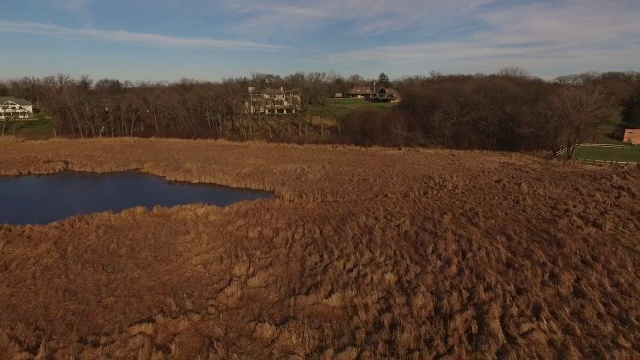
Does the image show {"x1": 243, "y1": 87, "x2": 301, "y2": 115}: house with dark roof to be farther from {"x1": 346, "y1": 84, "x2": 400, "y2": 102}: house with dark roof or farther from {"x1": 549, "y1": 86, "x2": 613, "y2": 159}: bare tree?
{"x1": 549, "y1": 86, "x2": 613, "y2": 159}: bare tree

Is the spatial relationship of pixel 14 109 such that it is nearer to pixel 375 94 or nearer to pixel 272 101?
pixel 272 101

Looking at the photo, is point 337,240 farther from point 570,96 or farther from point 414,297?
point 570,96

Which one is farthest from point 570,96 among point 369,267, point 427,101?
point 369,267

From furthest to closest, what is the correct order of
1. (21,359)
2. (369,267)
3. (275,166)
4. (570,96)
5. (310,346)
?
1. (570,96)
2. (275,166)
3. (369,267)
4. (310,346)
5. (21,359)

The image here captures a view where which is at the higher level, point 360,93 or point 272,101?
point 360,93

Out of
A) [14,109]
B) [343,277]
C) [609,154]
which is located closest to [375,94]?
[609,154]

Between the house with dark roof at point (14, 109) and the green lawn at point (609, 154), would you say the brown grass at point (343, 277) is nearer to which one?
the green lawn at point (609, 154)

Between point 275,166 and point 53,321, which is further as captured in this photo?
point 275,166
